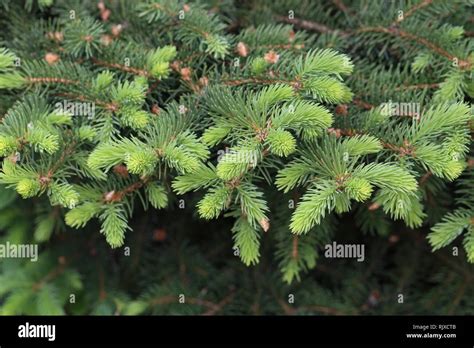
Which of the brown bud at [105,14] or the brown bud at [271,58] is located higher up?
the brown bud at [105,14]

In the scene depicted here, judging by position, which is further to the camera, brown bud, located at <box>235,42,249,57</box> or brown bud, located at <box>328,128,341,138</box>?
brown bud, located at <box>235,42,249,57</box>

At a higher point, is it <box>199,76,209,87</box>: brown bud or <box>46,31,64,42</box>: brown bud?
<box>46,31,64,42</box>: brown bud

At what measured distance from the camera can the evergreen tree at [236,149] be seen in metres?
0.87

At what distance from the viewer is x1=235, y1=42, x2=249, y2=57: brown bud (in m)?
1.04

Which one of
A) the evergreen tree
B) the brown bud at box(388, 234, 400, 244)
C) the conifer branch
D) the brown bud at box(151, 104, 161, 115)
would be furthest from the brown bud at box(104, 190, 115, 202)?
the brown bud at box(388, 234, 400, 244)

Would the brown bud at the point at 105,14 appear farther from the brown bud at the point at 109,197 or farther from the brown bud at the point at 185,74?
the brown bud at the point at 109,197

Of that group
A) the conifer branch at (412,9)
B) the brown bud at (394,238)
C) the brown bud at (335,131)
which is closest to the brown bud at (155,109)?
the brown bud at (335,131)

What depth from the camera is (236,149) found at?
0.85 m

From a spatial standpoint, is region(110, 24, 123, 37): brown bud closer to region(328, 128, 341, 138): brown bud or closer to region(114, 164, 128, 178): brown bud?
region(114, 164, 128, 178): brown bud

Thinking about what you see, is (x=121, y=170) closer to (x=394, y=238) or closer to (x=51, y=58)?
(x=51, y=58)

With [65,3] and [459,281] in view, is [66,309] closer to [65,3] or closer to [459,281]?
[65,3]

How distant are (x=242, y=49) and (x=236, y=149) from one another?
0.28m

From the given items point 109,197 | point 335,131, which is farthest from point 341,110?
point 109,197
